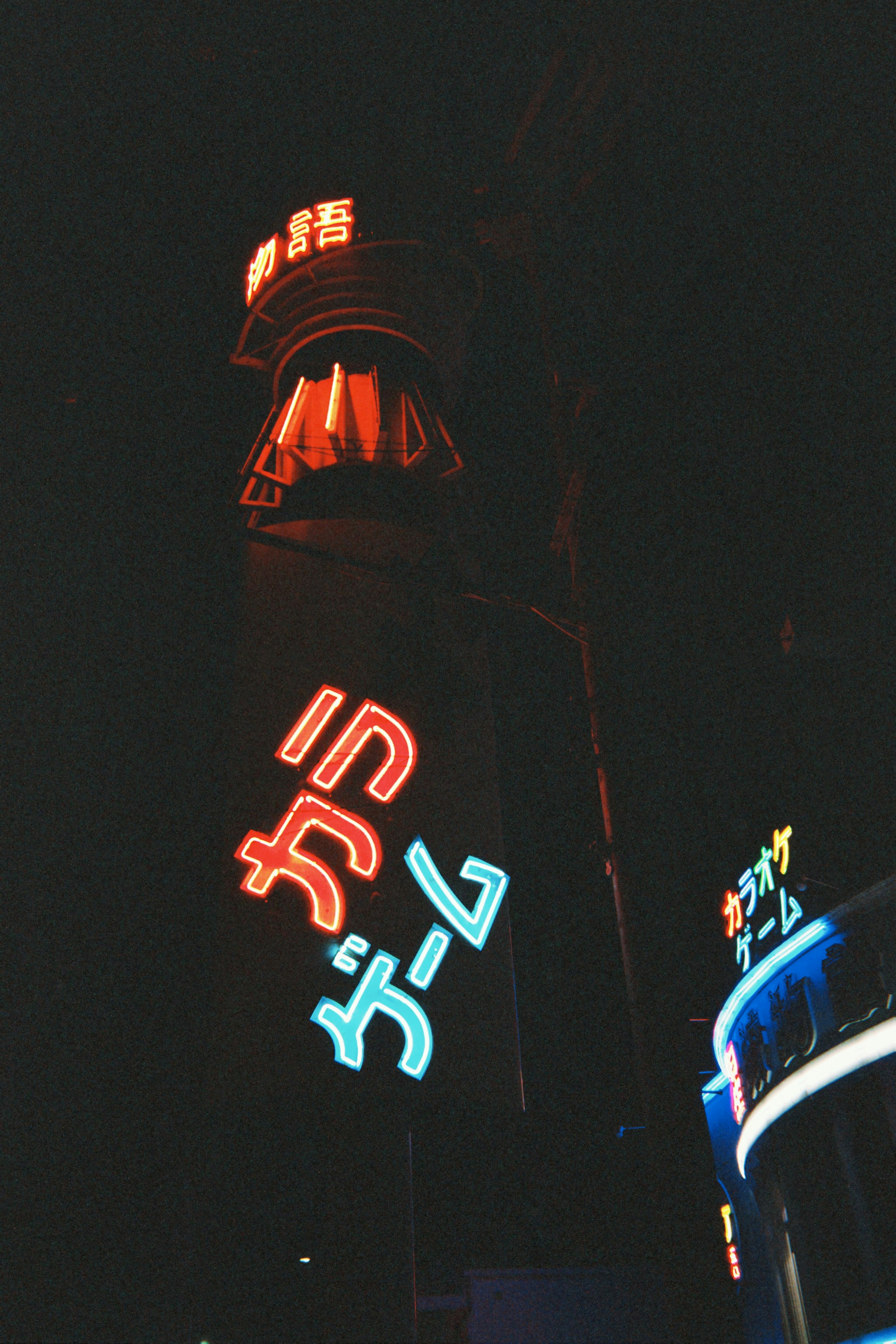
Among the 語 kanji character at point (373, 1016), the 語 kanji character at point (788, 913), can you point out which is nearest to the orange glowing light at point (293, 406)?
the 語 kanji character at point (373, 1016)

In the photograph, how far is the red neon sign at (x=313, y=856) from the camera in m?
10.5

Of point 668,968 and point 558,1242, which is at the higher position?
point 558,1242

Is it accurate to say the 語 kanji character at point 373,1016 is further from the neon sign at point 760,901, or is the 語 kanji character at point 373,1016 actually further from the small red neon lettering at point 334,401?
the small red neon lettering at point 334,401

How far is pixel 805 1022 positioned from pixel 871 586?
7829 mm

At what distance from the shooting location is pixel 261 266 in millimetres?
17953

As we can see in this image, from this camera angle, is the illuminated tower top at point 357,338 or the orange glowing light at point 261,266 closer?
the illuminated tower top at point 357,338

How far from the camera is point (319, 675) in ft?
42.4

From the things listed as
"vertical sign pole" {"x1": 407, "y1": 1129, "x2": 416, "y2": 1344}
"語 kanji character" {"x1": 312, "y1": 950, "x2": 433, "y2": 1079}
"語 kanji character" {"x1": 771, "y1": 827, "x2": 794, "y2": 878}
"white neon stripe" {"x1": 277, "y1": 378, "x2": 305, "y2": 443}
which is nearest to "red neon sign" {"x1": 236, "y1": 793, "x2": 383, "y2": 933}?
"語 kanji character" {"x1": 312, "y1": 950, "x2": 433, "y2": 1079}

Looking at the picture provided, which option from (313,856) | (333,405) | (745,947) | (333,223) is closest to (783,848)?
(745,947)

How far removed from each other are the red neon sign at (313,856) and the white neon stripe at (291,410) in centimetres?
715

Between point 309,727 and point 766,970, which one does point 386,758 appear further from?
point 766,970

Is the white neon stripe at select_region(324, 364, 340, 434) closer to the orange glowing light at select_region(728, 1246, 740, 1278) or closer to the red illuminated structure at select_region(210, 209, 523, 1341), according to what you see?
the red illuminated structure at select_region(210, 209, 523, 1341)

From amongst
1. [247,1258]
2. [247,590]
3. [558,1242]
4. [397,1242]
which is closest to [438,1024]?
[397,1242]

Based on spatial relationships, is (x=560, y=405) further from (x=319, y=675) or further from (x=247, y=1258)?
(x=247, y=1258)
